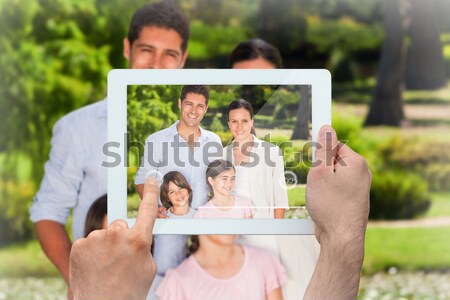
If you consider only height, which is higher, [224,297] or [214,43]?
[214,43]

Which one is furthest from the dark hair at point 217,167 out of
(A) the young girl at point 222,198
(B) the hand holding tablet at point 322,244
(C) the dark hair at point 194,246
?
(C) the dark hair at point 194,246

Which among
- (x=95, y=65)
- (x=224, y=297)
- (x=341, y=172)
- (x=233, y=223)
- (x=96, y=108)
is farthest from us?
(x=95, y=65)

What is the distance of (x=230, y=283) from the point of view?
6.82 feet

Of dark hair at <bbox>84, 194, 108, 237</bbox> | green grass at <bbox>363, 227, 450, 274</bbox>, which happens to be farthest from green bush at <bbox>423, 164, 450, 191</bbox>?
dark hair at <bbox>84, 194, 108, 237</bbox>

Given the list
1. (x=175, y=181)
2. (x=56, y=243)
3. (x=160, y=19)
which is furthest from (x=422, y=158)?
(x=175, y=181)

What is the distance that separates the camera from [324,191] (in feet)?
3.25

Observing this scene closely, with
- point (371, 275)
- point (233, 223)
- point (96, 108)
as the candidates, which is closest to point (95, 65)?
point (371, 275)

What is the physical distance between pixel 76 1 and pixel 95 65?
56 cm

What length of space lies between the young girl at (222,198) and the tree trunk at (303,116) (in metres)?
0.14

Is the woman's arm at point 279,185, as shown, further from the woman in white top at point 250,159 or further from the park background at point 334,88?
the park background at point 334,88

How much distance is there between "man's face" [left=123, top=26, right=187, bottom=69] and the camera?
225cm

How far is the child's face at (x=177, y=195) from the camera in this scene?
1.23 meters

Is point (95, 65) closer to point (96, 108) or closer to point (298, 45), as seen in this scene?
point (298, 45)

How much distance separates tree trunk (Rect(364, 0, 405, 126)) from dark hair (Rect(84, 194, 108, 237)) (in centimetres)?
384
